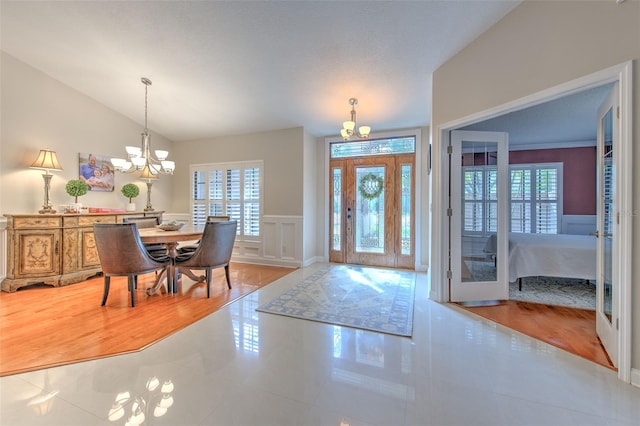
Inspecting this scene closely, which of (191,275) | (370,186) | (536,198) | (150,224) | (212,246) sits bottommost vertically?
(191,275)

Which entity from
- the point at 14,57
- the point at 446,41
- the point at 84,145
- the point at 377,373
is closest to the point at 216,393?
the point at 377,373

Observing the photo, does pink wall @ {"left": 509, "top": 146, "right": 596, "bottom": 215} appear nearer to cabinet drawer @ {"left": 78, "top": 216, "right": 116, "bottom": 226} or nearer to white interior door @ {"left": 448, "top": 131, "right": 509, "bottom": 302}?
white interior door @ {"left": 448, "top": 131, "right": 509, "bottom": 302}

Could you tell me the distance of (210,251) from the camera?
10.6 feet

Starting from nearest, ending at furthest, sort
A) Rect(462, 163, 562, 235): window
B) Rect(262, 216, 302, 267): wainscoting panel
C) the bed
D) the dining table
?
the dining table < the bed < Rect(262, 216, 302, 267): wainscoting panel < Rect(462, 163, 562, 235): window

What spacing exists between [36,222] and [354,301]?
4377mm

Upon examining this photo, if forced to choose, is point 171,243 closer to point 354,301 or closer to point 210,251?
point 210,251

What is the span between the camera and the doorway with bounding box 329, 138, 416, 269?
477 centimetres

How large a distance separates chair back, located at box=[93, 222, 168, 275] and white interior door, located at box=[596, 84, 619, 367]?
4195 millimetres

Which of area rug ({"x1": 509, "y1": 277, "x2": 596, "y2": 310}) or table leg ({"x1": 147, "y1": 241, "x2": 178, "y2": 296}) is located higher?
table leg ({"x1": 147, "y1": 241, "x2": 178, "y2": 296})

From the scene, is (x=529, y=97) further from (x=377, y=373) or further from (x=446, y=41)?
(x=377, y=373)

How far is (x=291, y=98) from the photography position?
388 centimetres

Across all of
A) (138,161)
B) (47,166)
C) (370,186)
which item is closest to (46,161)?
(47,166)

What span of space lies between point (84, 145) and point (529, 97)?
240 inches

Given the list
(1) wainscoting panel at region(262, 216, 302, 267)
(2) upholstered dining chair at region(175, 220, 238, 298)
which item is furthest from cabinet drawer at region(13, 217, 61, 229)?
(1) wainscoting panel at region(262, 216, 302, 267)
